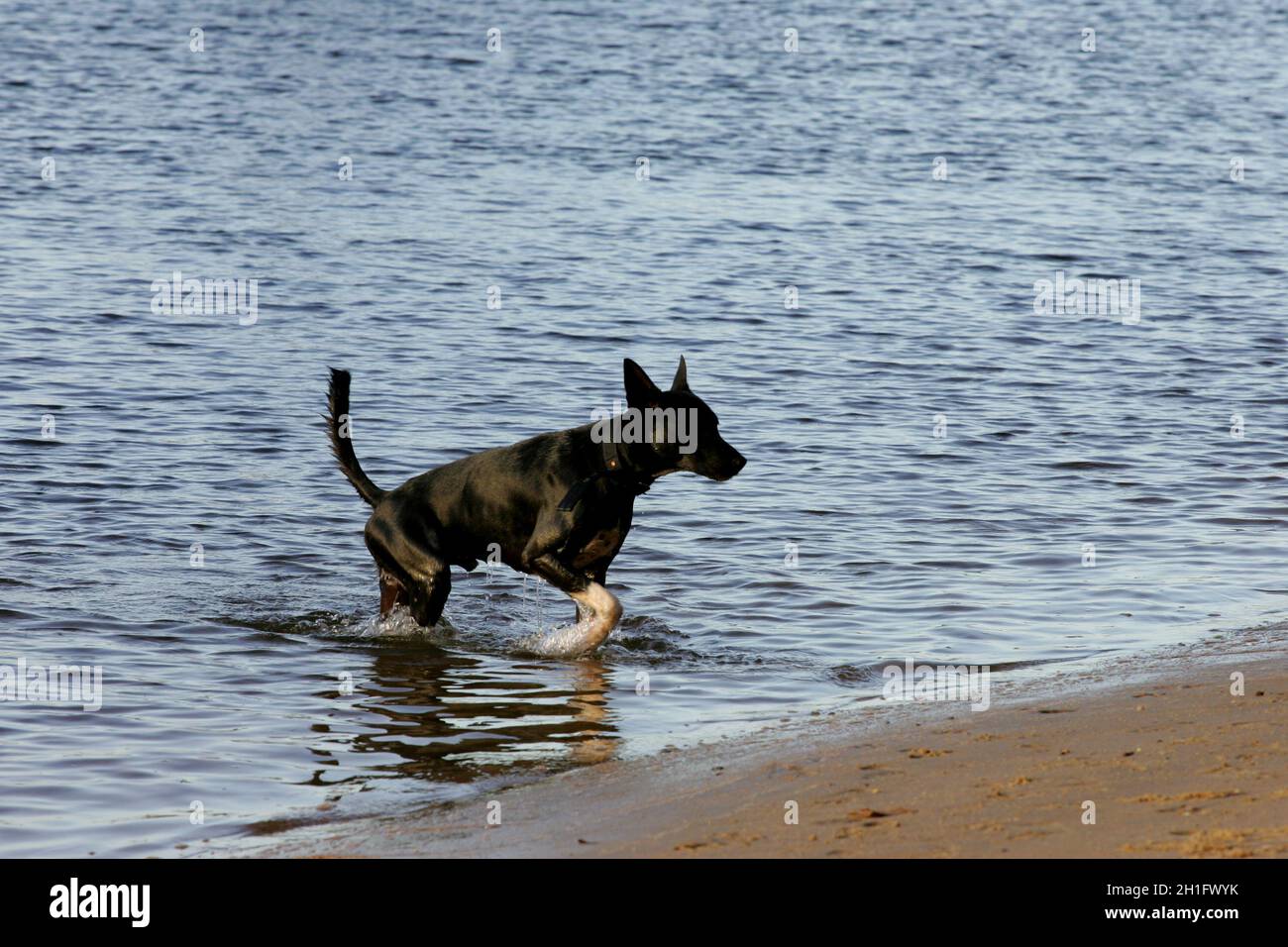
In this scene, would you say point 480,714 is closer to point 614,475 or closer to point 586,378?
point 614,475

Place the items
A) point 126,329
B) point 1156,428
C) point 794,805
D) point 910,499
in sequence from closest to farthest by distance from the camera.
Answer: point 794,805, point 910,499, point 1156,428, point 126,329

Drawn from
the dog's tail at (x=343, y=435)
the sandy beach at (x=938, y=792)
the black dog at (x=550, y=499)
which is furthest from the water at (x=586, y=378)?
the dog's tail at (x=343, y=435)

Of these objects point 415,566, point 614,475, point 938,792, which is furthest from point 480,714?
point 938,792

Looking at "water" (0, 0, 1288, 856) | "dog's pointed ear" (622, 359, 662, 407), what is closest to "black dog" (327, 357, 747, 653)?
"dog's pointed ear" (622, 359, 662, 407)

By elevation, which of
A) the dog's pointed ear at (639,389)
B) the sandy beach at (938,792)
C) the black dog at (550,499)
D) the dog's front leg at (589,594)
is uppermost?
the dog's pointed ear at (639,389)

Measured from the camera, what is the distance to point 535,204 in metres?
22.2

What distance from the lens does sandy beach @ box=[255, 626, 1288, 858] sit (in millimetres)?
5020

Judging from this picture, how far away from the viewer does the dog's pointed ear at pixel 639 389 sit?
25.9 feet

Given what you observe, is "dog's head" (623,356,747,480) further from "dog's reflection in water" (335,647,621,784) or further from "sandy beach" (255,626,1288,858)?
"sandy beach" (255,626,1288,858)

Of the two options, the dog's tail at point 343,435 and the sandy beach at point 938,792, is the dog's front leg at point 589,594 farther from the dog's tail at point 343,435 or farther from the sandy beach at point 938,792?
the sandy beach at point 938,792

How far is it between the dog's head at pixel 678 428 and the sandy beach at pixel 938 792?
57.4 inches
